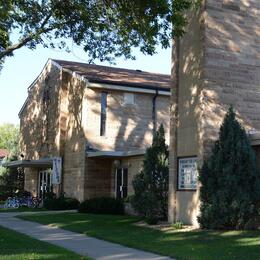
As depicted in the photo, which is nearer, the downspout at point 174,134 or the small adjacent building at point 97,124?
the downspout at point 174,134

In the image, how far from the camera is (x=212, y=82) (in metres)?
17.2

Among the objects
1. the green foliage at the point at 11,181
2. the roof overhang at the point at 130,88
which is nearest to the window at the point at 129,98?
the roof overhang at the point at 130,88

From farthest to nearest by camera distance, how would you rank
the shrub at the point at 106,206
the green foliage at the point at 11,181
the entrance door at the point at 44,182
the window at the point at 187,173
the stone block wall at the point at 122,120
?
the green foliage at the point at 11,181 → the entrance door at the point at 44,182 → the stone block wall at the point at 122,120 → the shrub at the point at 106,206 → the window at the point at 187,173

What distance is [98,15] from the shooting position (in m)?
17.2

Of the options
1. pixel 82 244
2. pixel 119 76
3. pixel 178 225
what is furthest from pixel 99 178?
pixel 82 244

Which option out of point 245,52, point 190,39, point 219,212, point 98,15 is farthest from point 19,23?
point 219,212

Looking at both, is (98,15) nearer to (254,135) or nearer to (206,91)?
(206,91)

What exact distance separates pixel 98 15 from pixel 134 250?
28.4 feet

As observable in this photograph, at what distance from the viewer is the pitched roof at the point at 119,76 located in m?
28.2

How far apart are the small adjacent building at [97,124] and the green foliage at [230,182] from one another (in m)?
8.34

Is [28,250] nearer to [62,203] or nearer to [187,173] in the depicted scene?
[187,173]

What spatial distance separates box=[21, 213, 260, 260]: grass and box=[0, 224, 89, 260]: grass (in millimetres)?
1963

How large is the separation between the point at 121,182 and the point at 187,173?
923 cm

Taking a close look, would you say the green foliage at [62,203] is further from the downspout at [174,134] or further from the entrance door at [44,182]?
the downspout at [174,134]
